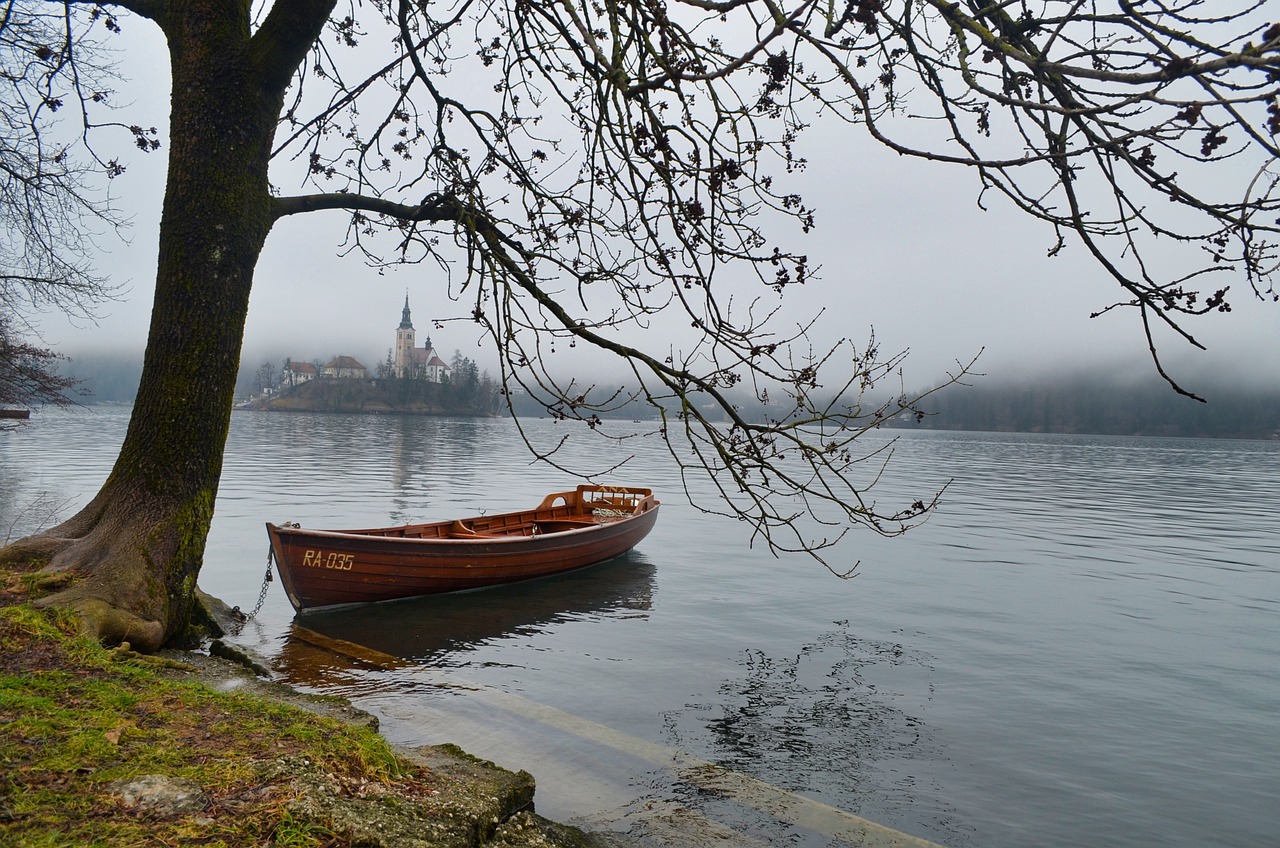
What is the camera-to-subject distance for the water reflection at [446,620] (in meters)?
10.3

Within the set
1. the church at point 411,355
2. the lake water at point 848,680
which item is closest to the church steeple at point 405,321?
the church at point 411,355

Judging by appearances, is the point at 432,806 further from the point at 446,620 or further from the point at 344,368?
the point at 344,368

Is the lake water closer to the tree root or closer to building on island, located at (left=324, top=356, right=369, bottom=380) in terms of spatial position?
the tree root

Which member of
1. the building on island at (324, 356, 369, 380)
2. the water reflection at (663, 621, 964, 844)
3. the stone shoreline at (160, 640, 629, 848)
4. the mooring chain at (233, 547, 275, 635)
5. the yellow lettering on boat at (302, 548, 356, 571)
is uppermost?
the building on island at (324, 356, 369, 380)

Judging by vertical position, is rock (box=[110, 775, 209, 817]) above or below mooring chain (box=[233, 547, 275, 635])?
above

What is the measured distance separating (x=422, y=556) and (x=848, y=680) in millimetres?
7084

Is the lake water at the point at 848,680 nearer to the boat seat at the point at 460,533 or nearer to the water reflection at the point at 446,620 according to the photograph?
the water reflection at the point at 446,620

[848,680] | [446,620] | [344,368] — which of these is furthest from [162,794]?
[344,368]

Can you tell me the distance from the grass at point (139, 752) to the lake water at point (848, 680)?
2670 millimetres

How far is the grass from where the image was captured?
3070mm

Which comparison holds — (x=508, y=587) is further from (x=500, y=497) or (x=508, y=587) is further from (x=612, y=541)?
(x=500, y=497)

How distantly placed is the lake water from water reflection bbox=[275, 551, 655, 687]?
0.06 metres

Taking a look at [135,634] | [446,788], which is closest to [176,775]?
[446,788]

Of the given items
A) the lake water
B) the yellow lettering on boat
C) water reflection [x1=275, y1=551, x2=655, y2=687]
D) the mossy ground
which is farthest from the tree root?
the yellow lettering on boat
